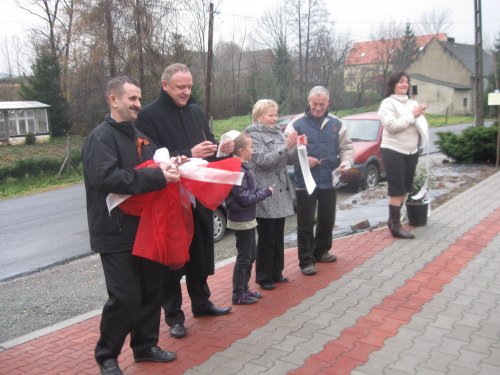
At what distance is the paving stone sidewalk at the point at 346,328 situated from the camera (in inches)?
137

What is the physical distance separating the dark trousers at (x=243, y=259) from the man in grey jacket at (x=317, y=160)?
0.93 metres

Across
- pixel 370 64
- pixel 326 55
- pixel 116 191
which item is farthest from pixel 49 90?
pixel 370 64

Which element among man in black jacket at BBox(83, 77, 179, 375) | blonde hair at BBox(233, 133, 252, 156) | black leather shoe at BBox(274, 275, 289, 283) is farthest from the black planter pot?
man in black jacket at BBox(83, 77, 179, 375)

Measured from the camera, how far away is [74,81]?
79.9ft

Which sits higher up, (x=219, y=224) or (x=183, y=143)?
(x=183, y=143)

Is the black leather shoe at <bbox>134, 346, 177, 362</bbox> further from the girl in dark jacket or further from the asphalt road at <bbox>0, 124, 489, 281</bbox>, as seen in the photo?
the asphalt road at <bbox>0, 124, 489, 281</bbox>

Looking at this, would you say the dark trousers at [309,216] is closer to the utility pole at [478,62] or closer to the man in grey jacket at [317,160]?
the man in grey jacket at [317,160]

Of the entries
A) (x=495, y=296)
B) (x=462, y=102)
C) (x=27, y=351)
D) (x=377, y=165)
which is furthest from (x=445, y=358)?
(x=462, y=102)

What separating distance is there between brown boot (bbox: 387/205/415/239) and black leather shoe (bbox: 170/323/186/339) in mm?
3454

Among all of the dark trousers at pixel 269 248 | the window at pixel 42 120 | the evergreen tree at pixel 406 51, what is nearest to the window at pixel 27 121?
the window at pixel 42 120

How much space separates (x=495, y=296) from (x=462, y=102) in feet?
184

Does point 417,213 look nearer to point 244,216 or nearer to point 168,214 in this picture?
point 244,216

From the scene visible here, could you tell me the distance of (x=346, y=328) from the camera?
4.01 metres

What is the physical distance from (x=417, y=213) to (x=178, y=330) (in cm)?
417
